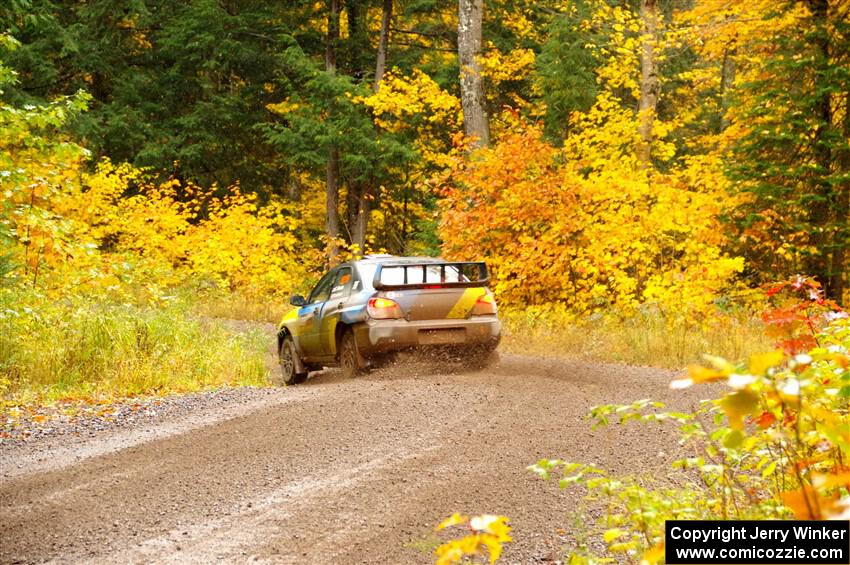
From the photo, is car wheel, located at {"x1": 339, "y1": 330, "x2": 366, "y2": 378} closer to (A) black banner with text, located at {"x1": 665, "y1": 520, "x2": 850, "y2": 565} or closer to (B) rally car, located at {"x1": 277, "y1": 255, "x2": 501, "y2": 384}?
(B) rally car, located at {"x1": 277, "y1": 255, "x2": 501, "y2": 384}

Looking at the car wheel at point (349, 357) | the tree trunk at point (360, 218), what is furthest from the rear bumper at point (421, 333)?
the tree trunk at point (360, 218)

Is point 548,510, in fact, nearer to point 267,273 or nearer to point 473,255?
point 473,255

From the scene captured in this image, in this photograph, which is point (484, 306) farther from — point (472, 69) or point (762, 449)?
point (472, 69)

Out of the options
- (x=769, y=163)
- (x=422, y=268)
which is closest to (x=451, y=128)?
(x=769, y=163)

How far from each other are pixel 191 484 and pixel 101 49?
2783cm

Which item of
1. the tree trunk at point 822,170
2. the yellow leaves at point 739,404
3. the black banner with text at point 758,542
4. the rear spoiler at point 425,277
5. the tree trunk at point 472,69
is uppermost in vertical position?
the tree trunk at point 472,69

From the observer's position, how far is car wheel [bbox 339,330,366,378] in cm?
1161

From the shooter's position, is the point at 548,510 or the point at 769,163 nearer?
the point at 548,510

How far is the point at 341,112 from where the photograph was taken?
28062mm

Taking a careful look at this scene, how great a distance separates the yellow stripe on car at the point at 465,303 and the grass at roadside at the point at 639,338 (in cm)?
277

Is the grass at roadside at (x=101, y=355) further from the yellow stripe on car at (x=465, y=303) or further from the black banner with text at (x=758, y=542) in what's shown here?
the black banner with text at (x=758, y=542)

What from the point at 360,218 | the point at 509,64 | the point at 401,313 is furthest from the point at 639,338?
the point at 509,64

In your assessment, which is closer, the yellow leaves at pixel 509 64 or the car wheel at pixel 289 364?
the car wheel at pixel 289 364

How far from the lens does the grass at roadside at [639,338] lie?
41.8 ft
